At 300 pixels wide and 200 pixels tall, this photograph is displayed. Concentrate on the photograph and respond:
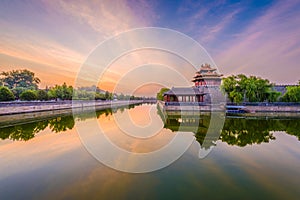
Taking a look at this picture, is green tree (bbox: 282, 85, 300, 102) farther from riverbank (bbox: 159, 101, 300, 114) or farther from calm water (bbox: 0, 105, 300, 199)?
calm water (bbox: 0, 105, 300, 199)

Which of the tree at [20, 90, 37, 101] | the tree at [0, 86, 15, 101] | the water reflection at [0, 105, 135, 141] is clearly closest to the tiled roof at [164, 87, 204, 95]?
Answer: the water reflection at [0, 105, 135, 141]

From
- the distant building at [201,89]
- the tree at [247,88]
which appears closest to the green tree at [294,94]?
the tree at [247,88]

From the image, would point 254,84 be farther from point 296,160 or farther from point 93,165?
point 93,165

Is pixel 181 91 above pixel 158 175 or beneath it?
above

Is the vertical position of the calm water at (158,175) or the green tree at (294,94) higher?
the green tree at (294,94)

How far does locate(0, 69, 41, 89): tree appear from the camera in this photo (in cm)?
5119

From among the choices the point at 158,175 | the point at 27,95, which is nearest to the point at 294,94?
the point at 158,175

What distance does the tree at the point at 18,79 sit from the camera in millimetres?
51188

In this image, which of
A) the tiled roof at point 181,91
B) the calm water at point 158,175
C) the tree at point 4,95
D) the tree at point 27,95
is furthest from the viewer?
the tree at point 27,95

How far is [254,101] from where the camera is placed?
89.5 feet

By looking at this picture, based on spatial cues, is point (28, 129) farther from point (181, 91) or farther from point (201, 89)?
point (201, 89)

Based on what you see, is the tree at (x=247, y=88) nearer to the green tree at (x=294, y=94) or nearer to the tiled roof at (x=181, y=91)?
the green tree at (x=294, y=94)

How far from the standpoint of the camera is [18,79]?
174ft

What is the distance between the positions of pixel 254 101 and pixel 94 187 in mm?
29393
